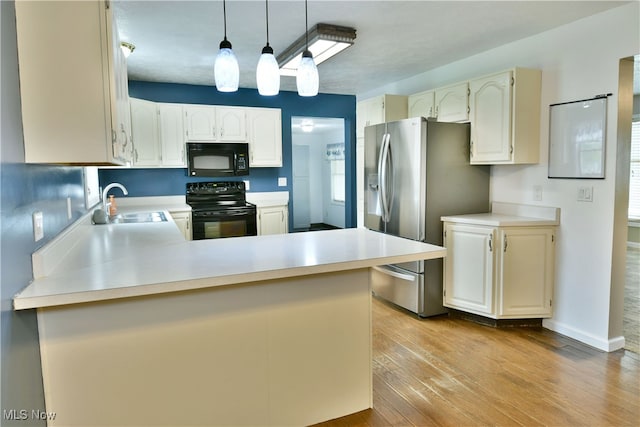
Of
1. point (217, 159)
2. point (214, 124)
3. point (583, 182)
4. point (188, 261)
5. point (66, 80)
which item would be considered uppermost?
point (214, 124)

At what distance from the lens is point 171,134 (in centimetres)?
455

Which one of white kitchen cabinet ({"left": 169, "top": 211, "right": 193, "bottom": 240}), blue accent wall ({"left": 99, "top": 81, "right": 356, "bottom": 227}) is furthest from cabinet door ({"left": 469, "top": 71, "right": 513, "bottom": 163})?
white kitchen cabinet ({"left": 169, "top": 211, "right": 193, "bottom": 240})

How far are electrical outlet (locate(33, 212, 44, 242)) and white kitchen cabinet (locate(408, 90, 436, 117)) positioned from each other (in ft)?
11.2

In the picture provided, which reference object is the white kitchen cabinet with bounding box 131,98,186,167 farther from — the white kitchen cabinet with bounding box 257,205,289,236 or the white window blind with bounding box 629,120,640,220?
the white window blind with bounding box 629,120,640,220

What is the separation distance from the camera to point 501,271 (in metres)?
3.23

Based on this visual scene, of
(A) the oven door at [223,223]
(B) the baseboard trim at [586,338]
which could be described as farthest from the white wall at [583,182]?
(A) the oven door at [223,223]

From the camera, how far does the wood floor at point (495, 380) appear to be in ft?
6.96

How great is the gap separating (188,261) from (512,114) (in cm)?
277

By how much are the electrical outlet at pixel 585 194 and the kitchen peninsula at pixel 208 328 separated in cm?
174

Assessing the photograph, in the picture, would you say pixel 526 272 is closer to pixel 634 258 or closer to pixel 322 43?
pixel 322 43

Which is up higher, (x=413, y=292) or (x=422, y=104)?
(x=422, y=104)

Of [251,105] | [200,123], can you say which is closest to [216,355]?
[200,123]

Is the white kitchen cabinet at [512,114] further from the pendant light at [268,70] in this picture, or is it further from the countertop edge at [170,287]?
the pendant light at [268,70]

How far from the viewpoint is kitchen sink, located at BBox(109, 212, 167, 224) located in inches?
138
